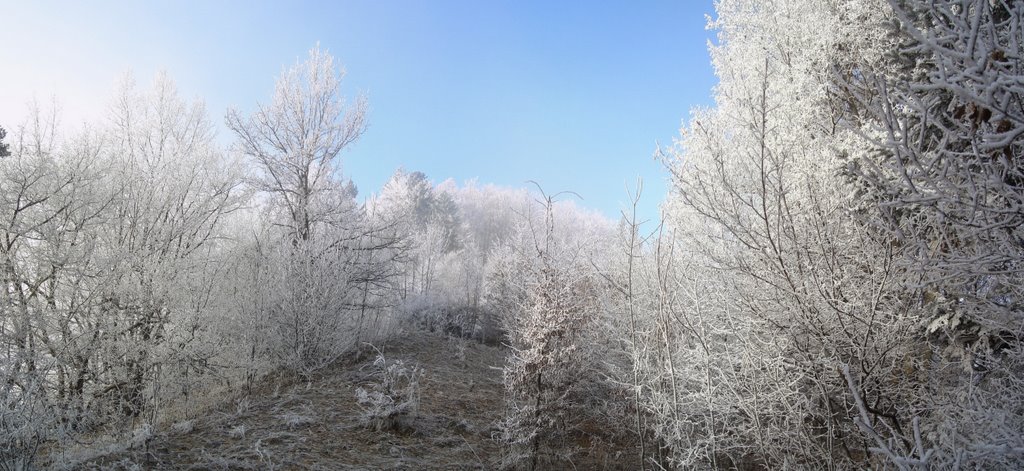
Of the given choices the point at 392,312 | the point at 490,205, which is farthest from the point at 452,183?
the point at 392,312

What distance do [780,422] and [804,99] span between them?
106 inches

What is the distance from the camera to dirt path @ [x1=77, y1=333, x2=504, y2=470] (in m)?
4.85

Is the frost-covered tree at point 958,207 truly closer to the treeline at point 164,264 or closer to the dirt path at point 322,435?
the dirt path at point 322,435

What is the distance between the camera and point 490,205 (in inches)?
1903

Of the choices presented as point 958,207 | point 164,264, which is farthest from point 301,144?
point 958,207

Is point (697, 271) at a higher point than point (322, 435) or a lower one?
higher

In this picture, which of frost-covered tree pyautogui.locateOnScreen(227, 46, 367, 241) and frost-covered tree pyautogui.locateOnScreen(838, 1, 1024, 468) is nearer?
frost-covered tree pyautogui.locateOnScreen(838, 1, 1024, 468)

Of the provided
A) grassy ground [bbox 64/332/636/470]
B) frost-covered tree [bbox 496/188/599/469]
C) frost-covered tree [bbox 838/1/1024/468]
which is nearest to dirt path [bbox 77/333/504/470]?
grassy ground [bbox 64/332/636/470]

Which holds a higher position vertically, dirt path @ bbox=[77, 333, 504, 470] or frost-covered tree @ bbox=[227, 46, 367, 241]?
frost-covered tree @ bbox=[227, 46, 367, 241]

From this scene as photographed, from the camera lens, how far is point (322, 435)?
596 centimetres

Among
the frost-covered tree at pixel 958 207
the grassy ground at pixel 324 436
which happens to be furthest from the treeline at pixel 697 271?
the grassy ground at pixel 324 436

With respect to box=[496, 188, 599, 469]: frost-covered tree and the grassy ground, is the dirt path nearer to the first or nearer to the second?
the grassy ground

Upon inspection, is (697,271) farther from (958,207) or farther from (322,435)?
(322,435)

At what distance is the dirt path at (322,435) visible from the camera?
485cm
